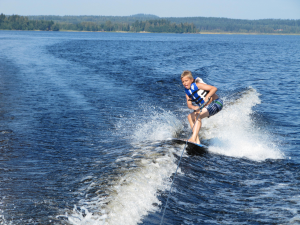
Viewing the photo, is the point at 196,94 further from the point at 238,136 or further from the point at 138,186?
the point at 138,186

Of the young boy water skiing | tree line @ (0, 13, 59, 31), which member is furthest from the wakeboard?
tree line @ (0, 13, 59, 31)

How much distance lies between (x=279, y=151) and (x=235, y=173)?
7.10 feet

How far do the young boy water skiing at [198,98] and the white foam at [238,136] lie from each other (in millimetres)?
904

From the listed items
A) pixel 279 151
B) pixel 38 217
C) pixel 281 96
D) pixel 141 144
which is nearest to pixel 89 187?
pixel 38 217

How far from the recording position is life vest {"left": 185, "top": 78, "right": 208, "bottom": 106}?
738 cm

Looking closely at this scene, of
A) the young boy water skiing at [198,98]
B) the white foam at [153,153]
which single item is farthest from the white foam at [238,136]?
the young boy water skiing at [198,98]

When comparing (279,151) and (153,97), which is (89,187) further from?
(153,97)

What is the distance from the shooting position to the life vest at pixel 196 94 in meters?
7.38

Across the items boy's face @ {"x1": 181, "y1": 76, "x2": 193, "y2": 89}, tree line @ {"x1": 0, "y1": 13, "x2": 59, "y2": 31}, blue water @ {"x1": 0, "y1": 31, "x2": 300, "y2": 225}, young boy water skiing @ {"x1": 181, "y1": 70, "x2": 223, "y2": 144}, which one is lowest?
blue water @ {"x1": 0, "y1": 31, "x2": 300, "y2": 225}

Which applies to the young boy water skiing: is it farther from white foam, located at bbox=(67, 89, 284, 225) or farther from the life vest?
white foam, located at bbox=(67, 89, 284, 225)

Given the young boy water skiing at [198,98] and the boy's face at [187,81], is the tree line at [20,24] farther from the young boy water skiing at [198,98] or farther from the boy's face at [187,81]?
the boy's face at [187,81]

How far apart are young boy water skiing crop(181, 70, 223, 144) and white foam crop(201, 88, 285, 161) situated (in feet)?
2.97

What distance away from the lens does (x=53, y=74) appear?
21.2 meters

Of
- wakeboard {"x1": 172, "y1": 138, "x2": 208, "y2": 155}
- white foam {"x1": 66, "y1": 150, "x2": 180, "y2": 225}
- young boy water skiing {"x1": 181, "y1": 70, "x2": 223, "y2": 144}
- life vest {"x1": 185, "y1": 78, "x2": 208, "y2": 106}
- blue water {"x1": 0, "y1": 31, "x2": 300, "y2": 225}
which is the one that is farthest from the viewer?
wakeboard {"x1": 172, "y1": 138, "x2": 208, "y2": 155}
